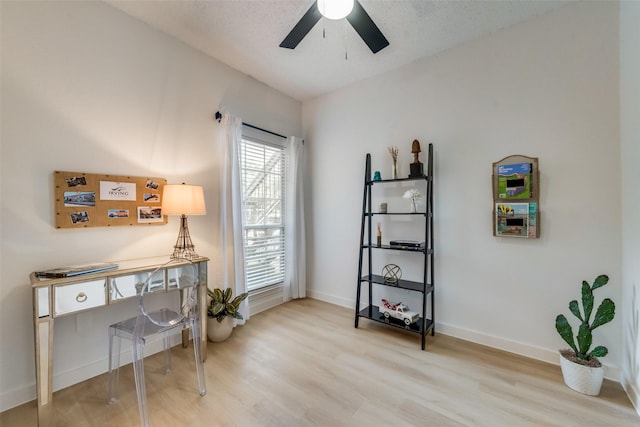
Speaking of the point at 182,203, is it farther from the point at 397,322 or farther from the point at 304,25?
the point at 397,322

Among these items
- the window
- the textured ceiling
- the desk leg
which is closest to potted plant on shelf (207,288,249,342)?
the window

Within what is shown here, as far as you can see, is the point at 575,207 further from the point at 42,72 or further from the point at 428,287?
the point at 42,72

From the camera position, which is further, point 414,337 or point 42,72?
point 414,337

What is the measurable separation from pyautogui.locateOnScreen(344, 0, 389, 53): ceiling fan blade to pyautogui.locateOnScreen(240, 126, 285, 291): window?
1719mm

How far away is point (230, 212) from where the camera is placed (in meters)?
2.78

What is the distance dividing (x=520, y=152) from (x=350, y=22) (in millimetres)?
1777

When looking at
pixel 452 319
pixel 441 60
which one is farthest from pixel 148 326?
pixel 441 60

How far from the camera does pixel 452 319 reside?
8.70ft

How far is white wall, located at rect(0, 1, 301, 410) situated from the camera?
1.71 m

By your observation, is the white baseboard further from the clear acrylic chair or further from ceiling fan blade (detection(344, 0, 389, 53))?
ceiling fan blade (detection(344, 0, 389, 53))

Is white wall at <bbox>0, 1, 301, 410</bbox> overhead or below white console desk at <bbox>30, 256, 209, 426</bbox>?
overhead

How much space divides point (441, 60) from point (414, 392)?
2958mm

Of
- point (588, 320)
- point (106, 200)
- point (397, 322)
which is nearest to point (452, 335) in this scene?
point (397, 322)

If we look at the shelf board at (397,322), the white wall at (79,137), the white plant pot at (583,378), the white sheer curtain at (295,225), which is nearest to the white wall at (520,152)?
the shelf board at (397,322)
